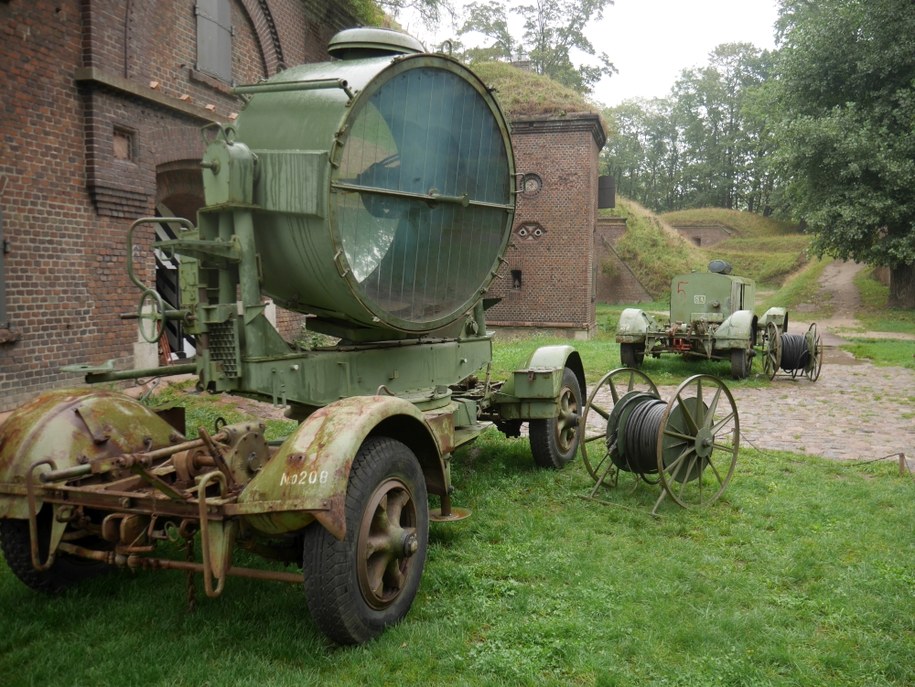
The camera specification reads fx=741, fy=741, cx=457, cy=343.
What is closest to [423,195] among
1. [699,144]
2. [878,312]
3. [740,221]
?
[878,312]

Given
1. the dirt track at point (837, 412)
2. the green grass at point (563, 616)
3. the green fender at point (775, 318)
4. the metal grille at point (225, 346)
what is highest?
the metal grille at point (225, 346)

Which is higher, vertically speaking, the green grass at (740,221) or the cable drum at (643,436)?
the green grass at (740,221)

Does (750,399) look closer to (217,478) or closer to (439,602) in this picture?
(439,602)

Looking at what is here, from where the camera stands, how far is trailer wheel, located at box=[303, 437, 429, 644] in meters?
3.44

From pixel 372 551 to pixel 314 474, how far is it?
1.87ft

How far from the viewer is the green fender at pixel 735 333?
45.7ft

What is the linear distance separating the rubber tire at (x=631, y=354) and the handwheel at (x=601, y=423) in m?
0.38

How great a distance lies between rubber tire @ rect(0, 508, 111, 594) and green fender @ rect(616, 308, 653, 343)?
11984mm

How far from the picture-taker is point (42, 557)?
4082 millimetres

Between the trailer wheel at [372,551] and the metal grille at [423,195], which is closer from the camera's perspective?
the trailer wheel at [372,551]

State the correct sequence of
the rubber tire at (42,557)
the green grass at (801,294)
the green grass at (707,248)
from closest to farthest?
the rubber tire at (42,557) < the green grass at (801,294) < the green grass at (707,248)

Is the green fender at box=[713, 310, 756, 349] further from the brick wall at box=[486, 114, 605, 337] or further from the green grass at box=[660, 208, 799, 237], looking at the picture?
the green grass at box=[660, 208, 799, 237]

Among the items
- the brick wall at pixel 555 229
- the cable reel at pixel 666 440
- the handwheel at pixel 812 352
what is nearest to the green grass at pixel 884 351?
the handwheel at pixel 812 352

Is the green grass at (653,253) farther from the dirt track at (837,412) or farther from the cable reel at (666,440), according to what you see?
the cable reel at (666,440)
